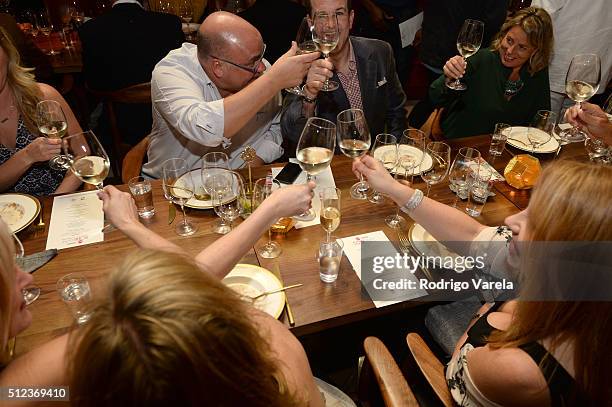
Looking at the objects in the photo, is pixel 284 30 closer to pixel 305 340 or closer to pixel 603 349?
pixel 305 340

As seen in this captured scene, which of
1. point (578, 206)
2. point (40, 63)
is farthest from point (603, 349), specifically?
point (40, 63)

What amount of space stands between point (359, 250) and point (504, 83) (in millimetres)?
1901

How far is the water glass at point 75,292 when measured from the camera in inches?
→ 51.8

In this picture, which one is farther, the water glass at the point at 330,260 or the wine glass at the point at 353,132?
the wine glass at the point at 353,132

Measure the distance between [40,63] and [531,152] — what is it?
3.34 m

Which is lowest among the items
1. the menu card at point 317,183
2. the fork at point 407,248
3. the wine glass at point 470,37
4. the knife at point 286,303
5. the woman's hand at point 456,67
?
the knife at point 286,303

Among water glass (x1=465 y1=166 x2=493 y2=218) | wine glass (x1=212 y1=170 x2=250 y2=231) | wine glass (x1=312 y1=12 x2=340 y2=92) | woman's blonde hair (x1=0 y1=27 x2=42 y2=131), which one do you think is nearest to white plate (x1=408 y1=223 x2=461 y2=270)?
water glass (x1=465 y1=166 x2=493 y2=218)

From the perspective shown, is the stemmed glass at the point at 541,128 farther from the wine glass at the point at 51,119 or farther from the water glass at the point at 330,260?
the wine glass at the point at 51,119

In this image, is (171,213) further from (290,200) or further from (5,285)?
(5,285)

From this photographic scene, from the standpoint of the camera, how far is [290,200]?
1425 mm

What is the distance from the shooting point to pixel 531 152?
2.19m

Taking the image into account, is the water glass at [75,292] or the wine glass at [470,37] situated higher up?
the wine glass at [470,37]

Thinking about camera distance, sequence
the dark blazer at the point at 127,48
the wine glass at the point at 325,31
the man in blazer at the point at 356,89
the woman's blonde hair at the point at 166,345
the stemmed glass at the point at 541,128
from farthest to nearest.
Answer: the dark blazer at the point at 127,48 < the man in blazer at the point at 356,89 < the stemmed glass at the point at 541,128 < the wine glass at the point at 325,31 < the woman's blonde hair at the point at 166,345

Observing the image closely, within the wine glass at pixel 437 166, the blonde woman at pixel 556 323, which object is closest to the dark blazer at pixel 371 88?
the wine glass at pixel 437 166
